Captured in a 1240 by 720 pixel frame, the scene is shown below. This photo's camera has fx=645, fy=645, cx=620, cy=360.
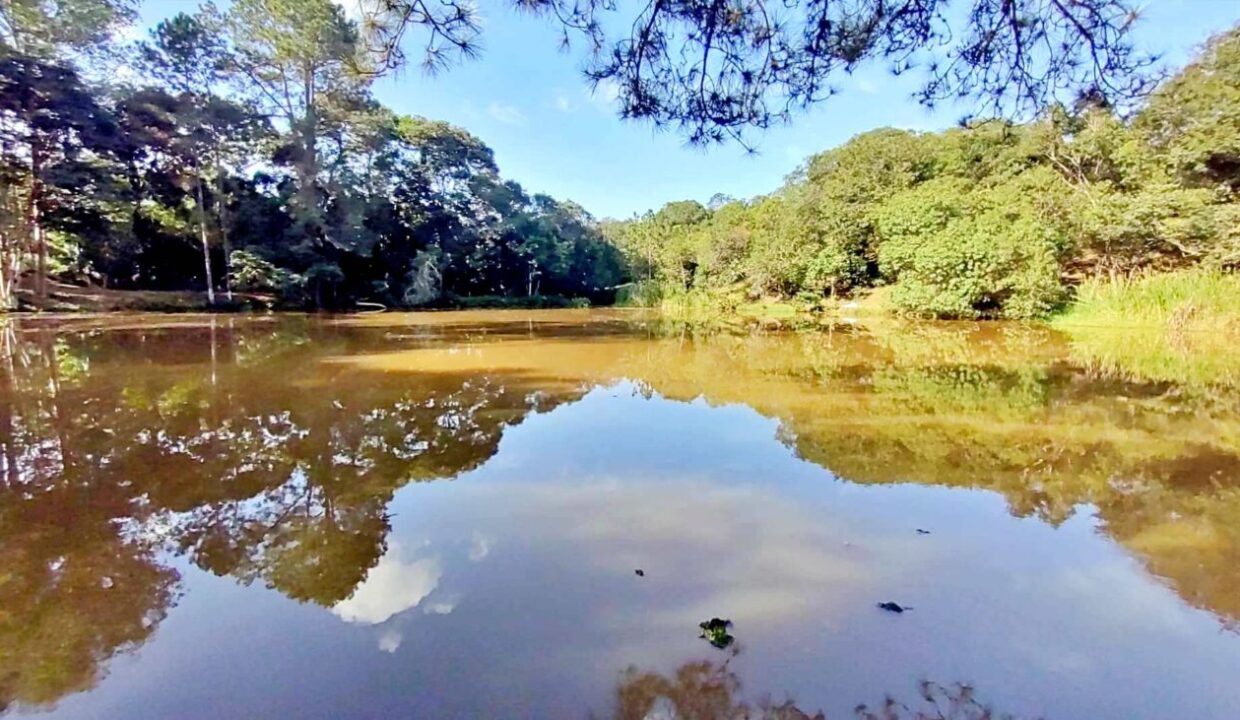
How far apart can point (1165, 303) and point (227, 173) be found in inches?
901

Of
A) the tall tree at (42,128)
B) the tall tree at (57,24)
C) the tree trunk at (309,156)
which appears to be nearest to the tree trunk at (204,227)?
the tall tree at (42,128)

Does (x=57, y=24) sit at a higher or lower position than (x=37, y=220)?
higher

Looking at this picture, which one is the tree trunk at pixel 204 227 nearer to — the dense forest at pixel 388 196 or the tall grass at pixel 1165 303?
the dense forest at pixel 388 196

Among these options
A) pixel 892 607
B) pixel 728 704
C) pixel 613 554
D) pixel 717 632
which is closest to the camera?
pixel 728 704

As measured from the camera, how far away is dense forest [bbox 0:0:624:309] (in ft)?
46.4

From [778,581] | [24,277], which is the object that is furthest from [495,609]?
[24,277]

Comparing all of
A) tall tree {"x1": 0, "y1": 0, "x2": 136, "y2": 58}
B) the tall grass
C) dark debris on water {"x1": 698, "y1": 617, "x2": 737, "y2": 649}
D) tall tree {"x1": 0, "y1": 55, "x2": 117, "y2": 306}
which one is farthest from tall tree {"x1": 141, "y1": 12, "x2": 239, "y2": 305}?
the tall grass

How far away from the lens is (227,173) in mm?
18797

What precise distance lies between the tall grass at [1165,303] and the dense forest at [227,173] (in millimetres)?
15889

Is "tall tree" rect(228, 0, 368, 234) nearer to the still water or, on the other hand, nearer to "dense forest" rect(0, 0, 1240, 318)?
"dense forest" rect(0, 0, 1240, 318)

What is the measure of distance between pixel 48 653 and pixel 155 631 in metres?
0.23

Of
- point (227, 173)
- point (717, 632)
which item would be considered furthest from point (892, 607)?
point (227, 173)

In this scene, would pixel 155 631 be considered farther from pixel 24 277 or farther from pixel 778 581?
pixel 24 277

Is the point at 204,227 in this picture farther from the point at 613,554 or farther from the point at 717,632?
the point at 717,632
